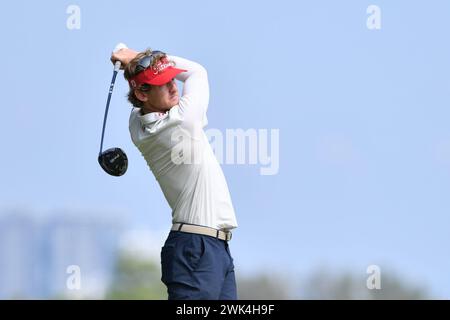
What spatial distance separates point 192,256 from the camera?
532 cm

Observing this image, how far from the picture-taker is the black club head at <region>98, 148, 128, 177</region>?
5.77 metres

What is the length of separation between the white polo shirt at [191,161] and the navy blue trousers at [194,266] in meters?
0.09

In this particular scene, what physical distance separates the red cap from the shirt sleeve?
0.10 metres

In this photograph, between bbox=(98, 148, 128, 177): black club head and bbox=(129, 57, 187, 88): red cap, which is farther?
bbox=(98, 148, 128, 177): black club head

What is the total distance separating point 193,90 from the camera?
543cm

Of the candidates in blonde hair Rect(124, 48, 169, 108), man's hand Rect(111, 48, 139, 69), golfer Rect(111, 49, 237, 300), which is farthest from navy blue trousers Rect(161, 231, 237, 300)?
man's hand Rect(111, 48, 139, 69)

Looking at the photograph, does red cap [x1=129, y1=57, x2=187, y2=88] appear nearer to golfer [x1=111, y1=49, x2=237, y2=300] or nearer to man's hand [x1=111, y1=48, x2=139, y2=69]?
golfer [x1=111, y1=49, x2=237, y2=300]

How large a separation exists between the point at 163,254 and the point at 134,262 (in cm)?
3075

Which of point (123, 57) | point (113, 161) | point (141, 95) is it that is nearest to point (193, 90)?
point (141, 95)

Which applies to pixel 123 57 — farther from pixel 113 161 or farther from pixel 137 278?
pixel 137 278

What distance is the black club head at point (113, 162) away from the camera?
577 cm
